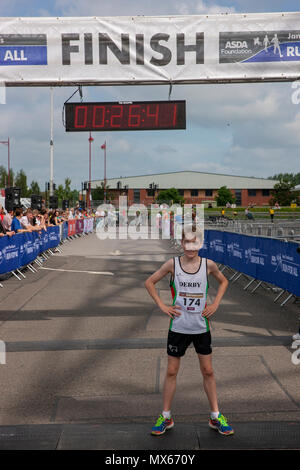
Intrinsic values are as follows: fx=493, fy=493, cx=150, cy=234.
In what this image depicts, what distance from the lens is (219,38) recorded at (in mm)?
9578

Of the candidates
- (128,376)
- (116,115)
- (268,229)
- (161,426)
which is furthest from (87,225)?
(161,426)

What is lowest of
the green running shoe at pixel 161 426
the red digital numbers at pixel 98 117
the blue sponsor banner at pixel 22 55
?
the green running shoe at pixel 161 426

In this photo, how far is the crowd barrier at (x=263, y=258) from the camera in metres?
9.79

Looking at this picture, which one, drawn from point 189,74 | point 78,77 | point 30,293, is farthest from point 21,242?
point 189,74

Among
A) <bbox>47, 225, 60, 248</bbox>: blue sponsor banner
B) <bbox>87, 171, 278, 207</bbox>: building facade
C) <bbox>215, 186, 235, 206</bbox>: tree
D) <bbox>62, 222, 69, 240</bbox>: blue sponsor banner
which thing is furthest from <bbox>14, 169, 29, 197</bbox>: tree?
<bbox>47, 225, 60, 248</bbox>: blue sponsor banner

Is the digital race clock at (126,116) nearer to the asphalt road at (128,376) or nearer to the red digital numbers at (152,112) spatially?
the red digital numbers at (152,112)

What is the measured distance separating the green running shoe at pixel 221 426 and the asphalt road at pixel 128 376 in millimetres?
57

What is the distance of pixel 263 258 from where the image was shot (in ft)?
38.4

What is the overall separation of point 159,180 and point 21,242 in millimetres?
123098

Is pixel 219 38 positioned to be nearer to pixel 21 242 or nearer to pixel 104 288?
pixel 104 288

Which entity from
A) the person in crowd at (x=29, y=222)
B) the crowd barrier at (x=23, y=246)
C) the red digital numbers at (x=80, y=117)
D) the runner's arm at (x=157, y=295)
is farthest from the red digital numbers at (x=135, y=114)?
the person in crowd at (x=29, y=222)

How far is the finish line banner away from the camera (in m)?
9.52

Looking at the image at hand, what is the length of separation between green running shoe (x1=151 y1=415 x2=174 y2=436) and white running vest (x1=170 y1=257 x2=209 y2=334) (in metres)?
0.77

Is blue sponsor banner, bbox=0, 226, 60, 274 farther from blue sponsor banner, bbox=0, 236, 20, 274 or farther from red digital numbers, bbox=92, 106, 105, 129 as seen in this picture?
red digital numbers, bbox=92, 106, 105, 129
